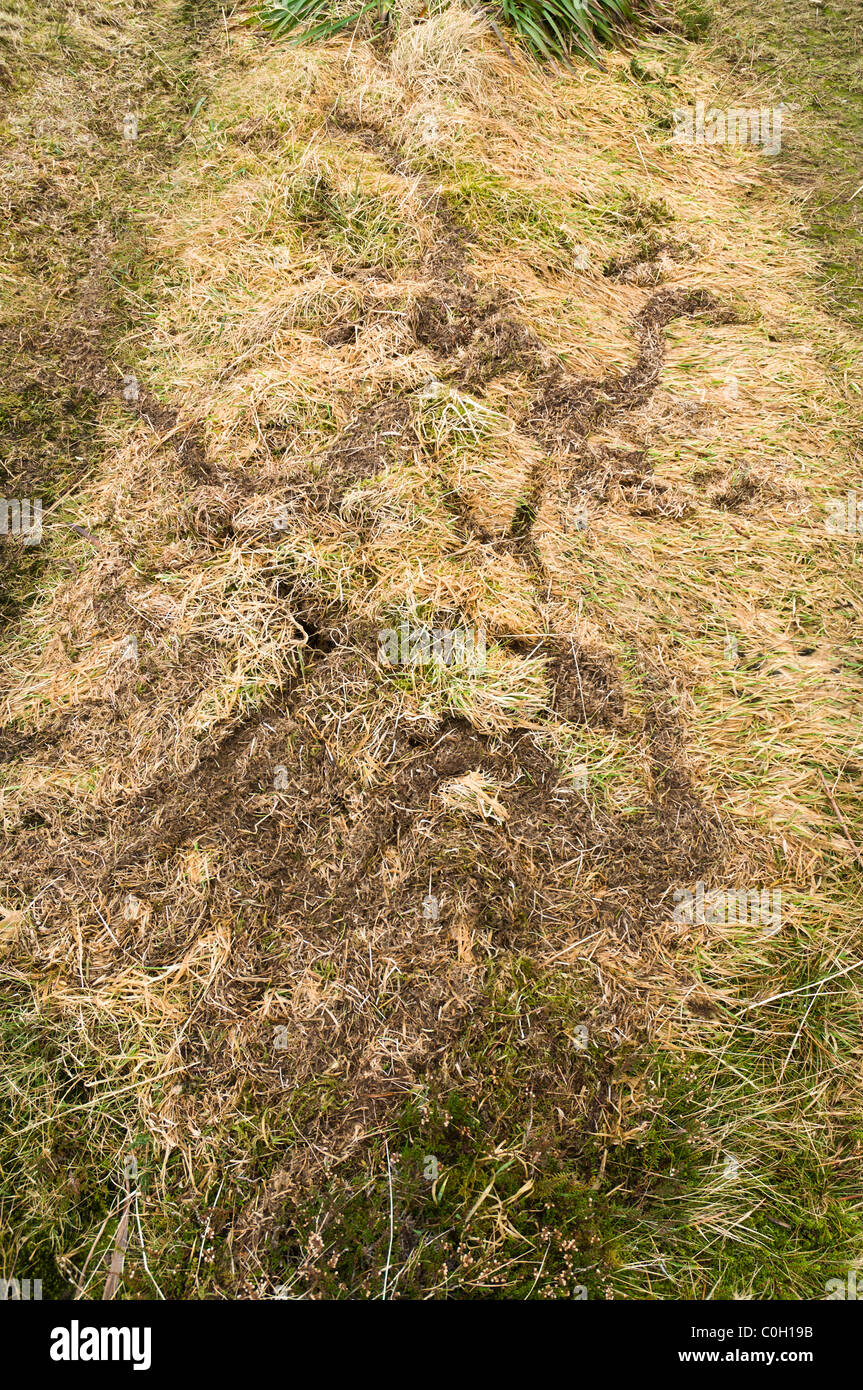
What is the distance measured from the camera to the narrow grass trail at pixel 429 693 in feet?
6.01

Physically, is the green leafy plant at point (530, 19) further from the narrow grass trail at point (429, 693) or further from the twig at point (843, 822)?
the twig at point (843, 822)

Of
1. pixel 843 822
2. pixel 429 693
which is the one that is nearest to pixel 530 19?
pixel 429 693

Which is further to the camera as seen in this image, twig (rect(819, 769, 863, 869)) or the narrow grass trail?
twig (rect(819, 769, 863, 869))

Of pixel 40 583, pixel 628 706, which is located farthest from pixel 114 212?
pixel 628 706

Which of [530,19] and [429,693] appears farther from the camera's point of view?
[530,19]

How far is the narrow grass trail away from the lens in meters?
1.83

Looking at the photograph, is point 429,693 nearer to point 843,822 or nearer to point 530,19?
point 843,822

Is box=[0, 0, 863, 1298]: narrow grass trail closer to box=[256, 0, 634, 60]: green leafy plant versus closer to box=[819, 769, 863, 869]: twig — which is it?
box=[819, 769, 863, 869]: twig

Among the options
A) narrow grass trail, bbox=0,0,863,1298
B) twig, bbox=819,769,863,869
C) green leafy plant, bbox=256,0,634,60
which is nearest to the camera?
narrow grass trail, bbox=0,0,863,1298

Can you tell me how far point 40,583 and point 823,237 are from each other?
3.19m

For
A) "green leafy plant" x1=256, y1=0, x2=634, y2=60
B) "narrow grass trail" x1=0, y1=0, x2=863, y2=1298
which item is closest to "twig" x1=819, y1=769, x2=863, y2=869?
"narrow grass trail" x1=0, y1=0, x2=863, y2=1298

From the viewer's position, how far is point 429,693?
2.15 m

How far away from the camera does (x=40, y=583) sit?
2.51 metres

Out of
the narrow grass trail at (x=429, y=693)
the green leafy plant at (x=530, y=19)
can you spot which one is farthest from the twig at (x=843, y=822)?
the green leafy plant at (x=530, y=19)
